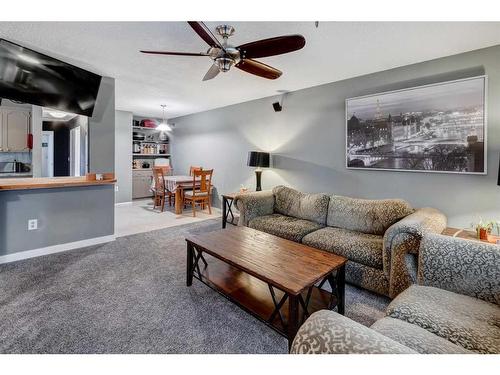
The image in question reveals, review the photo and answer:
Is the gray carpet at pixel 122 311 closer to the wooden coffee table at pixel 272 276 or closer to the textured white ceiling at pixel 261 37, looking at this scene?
the wooden coffee table at pixel 272 276

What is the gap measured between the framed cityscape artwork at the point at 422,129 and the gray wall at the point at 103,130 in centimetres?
340

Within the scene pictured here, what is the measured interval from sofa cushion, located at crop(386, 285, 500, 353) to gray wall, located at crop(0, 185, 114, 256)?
363 cm

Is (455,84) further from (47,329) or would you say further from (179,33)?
(47,329)

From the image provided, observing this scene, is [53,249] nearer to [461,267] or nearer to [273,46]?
[273,46]

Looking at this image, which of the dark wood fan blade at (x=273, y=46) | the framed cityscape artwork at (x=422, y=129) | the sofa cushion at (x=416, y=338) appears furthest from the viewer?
the framed cityscape artwork at (x=422, y=129)

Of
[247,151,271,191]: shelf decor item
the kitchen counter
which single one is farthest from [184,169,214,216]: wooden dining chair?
the kitchen counter

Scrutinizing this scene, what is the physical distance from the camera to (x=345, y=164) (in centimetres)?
371

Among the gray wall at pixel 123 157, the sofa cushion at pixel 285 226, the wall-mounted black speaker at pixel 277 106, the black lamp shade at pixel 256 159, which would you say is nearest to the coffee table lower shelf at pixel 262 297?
the sofa cushion at pixel 285 226

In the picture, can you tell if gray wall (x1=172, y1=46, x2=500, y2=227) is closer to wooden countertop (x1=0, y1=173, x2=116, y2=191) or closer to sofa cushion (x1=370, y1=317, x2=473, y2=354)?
sofa cushion (x1=370, y1=317, x2=473, y2=354)

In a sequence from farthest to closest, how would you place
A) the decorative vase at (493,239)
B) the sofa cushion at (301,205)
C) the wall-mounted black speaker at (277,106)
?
the wall-mounted black speaker at (277,106) < the sofa cushion at (301,205) < the decorative vase at (493,239)

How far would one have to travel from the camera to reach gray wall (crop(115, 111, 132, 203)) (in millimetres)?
6254

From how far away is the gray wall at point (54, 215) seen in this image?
9.52 feet

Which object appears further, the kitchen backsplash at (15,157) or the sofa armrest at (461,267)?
the kitchen backsplash at (15,157)

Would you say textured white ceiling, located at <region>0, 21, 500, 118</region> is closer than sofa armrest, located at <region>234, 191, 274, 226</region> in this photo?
Yes
